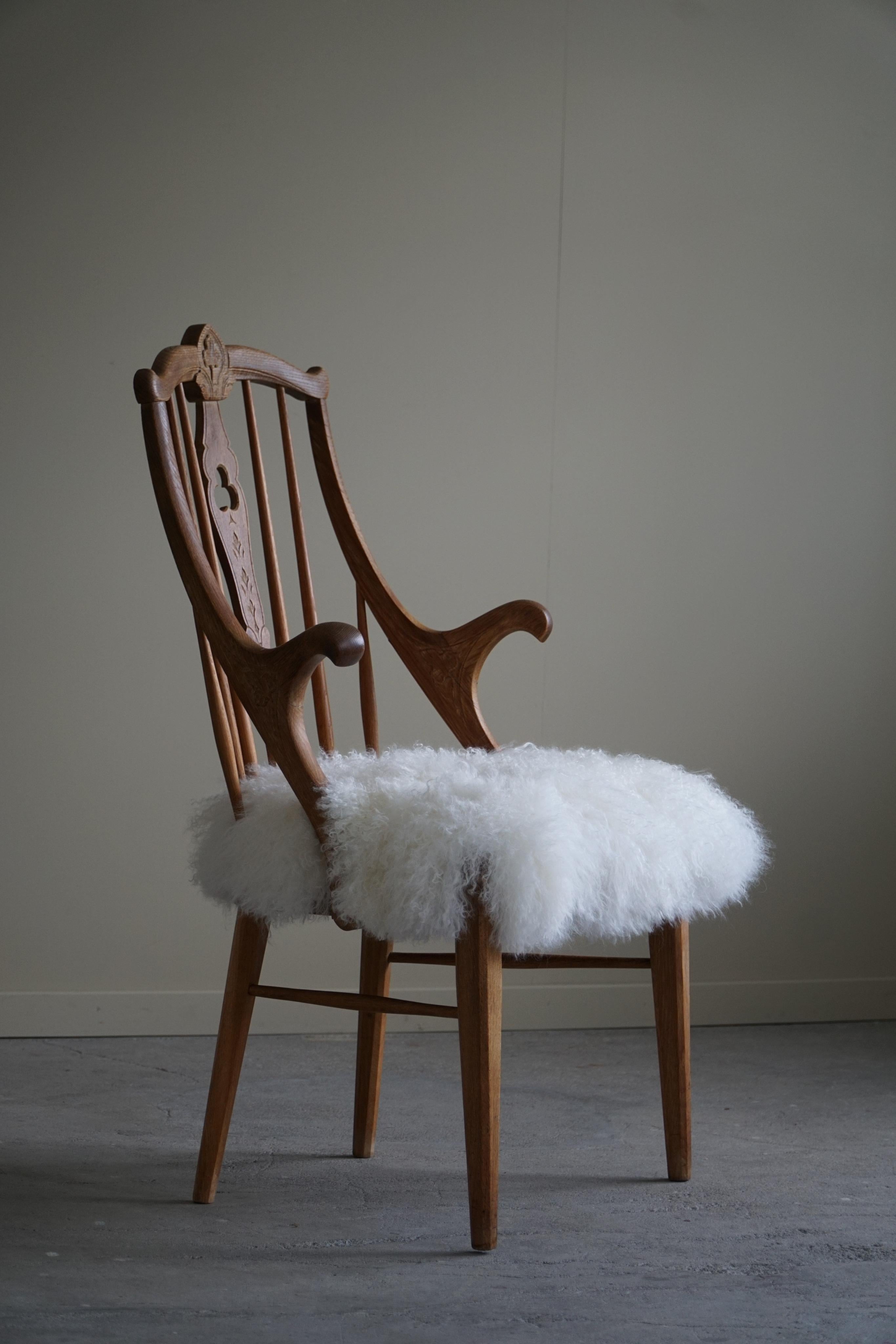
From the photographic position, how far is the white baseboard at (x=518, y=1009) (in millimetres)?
2160

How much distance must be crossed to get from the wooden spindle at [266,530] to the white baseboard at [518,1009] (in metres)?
0.82

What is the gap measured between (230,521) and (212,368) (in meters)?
0.19

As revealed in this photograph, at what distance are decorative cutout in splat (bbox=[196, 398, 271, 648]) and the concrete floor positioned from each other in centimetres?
68

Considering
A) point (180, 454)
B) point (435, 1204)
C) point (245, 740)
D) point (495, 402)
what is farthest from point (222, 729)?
point (495, 402)

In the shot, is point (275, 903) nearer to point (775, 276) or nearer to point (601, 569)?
point (601, 569)

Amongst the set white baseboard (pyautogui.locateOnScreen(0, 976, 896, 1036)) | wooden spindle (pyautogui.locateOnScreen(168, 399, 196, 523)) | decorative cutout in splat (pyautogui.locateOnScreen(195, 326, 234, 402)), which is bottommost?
white baseboard (pyautogui.locateOnScreen(0, 976, 896, 1036))

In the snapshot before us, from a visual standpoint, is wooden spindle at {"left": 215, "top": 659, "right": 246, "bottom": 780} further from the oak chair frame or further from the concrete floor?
the concrete floor

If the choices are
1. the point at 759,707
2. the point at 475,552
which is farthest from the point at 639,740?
the point at 475,552

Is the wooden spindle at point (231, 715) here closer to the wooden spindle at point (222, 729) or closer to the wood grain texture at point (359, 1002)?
the wooden spindle at point (222, 729)

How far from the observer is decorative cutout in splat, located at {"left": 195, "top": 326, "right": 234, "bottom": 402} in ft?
4.77

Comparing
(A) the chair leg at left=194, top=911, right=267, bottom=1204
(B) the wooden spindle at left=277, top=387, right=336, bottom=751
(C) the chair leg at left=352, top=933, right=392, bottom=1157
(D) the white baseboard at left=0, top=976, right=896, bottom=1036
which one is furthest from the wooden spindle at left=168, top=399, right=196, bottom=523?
(D) the white baseboard at left=0, top=976, right=896, bottom=1036

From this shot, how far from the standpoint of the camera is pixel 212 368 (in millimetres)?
1471

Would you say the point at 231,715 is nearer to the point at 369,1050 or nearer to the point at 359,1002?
the point at 359,1002

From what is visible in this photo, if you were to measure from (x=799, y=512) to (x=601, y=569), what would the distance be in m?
0.42
